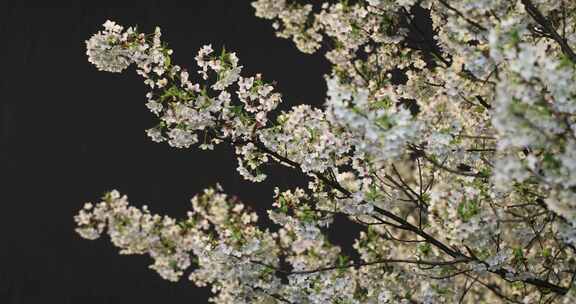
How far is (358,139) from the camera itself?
3717 millimetres

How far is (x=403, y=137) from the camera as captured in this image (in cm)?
330

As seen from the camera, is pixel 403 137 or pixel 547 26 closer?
pixel 403 137

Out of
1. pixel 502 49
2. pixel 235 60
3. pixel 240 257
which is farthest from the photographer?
pixel 240 257

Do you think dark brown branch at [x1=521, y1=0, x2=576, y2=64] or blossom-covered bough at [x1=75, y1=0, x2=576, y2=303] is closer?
blossom-covered bough at [x1=75, y1=0, x2=576, y2=303]

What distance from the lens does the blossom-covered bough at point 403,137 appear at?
311cm

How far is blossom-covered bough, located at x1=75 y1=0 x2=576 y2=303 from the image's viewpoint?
10.2ft

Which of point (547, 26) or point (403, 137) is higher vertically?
point (547, 26)

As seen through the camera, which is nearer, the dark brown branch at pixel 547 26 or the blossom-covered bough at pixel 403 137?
the blossom-covered bough at pixel 403 137

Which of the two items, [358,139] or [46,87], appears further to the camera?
[46,87]

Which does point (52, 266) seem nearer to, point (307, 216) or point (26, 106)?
point (26, 106)

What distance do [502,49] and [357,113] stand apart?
74 cm

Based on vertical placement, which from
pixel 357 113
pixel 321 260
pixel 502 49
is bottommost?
pixel 357 113

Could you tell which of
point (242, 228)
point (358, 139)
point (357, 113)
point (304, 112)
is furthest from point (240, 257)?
point (357, 113)

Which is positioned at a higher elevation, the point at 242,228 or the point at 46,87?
the point at 46,87
